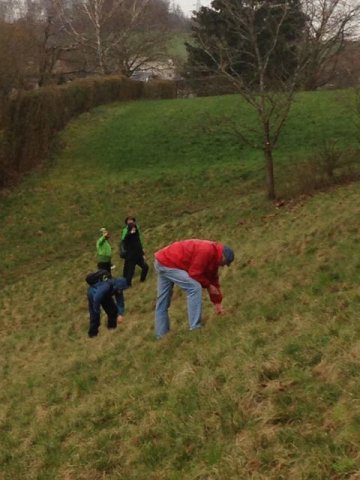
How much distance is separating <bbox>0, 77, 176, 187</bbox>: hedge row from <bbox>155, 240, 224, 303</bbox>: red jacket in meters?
18.4

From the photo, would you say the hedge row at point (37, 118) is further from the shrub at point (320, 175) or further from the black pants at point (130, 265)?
the black pants at point (130, 265)

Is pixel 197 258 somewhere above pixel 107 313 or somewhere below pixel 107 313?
above

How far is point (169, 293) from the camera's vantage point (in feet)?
27.2

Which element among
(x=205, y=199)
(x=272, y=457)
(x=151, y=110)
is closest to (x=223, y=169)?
(x=205, y=199)

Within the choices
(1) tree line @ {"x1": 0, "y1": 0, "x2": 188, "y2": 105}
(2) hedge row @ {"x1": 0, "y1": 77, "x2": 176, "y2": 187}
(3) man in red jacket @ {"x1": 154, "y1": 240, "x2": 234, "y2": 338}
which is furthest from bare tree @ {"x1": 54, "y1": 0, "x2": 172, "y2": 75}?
(3) man in red jacket @ {"x1": 154, "y1": 240, "x2": 234, "y2": 338}

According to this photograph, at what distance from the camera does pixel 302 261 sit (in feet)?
35.1

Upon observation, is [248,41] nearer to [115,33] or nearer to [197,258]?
[197,258]

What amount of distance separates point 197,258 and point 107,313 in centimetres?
346

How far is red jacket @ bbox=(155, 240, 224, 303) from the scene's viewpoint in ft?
24.7

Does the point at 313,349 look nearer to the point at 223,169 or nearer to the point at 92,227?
the point at 92,227

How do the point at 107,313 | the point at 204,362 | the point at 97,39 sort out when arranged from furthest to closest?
the point at 97,39 < the point at 107,313 < the point at 204,362

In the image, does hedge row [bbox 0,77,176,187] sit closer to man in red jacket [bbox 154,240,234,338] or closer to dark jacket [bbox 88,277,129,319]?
dark jacket [bbox 88,277,129,319]

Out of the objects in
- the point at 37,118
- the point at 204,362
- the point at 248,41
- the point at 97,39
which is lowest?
the point at 204,362

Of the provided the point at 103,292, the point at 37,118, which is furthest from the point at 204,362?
the point at 37,118
